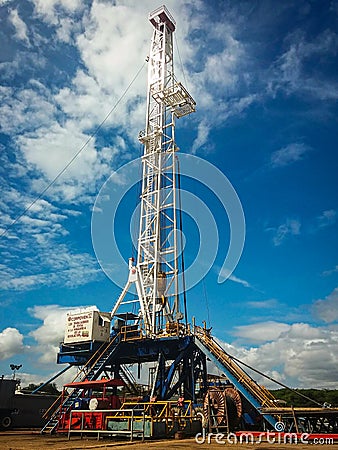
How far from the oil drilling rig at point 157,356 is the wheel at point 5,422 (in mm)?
2145

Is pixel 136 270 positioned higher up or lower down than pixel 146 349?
higher up

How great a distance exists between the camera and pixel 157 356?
2350 cm

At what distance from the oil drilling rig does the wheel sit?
214cm

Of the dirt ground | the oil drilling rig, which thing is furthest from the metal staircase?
the dirt ground

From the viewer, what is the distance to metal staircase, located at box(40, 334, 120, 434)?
63.2 feet

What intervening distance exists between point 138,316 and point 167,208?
6805mm

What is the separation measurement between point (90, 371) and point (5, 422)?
17.2ft

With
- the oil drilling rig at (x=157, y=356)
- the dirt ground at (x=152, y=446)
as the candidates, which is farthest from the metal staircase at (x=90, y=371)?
the dirt ground at (x=152, y=446)

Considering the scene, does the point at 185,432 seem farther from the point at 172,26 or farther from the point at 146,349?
the point at 172,26

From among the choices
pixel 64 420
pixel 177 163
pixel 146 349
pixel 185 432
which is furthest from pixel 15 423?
pixel 177 163

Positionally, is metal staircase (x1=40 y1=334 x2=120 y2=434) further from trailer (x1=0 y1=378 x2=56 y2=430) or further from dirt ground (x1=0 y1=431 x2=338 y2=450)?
dirt ground (x1=0 y1=431 x2=338 y2=450)

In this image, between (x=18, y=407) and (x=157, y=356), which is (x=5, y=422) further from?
(x=157, y=356)

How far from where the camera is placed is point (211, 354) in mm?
19766

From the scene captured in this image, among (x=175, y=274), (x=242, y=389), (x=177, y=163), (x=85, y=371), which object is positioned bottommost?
(x=242, y=389)
